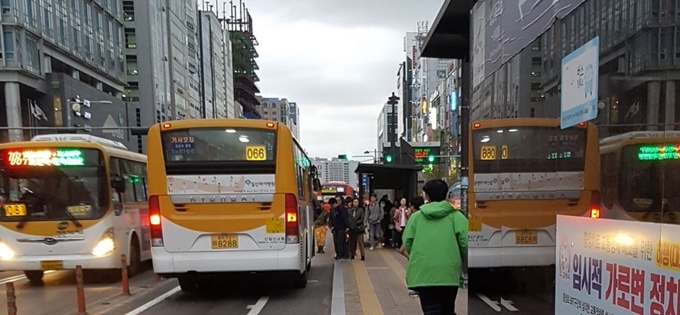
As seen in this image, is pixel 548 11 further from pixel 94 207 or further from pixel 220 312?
pixel 94 207

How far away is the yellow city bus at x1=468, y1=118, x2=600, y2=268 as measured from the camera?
3.24 m

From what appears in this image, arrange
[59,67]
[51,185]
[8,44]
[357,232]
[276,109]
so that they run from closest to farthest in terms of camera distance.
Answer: [51,185]
[357,232]
[8,44]
[59,67]
[276,109]

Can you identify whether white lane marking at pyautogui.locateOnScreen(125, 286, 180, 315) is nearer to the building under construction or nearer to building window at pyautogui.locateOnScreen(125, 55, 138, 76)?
building window at pyautogui.locateOnScreen(125, 55, 138, 76)

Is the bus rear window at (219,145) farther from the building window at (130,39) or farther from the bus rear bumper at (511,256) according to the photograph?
the building window at (130,39)

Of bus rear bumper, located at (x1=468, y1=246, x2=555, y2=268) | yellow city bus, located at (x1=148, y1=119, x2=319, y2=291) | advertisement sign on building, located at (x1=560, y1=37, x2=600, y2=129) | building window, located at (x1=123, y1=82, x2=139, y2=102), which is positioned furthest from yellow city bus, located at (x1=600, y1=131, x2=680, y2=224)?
building window, located at (x1=123, y1=82, x2=139, y2=102)

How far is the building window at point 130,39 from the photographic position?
185ft

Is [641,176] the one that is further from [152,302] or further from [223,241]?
[152,302]

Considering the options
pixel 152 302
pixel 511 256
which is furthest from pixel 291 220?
pixel 511 256

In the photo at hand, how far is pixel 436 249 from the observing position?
411 cm

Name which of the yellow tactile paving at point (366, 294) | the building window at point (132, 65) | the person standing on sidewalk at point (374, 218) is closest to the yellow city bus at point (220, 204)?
the yellow tactile paving at point (366, 294)

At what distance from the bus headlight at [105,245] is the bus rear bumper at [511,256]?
8106mm

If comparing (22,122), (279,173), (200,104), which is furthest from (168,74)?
(279,173)

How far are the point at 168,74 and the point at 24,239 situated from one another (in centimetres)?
5712

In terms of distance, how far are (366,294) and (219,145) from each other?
3.34 meters
